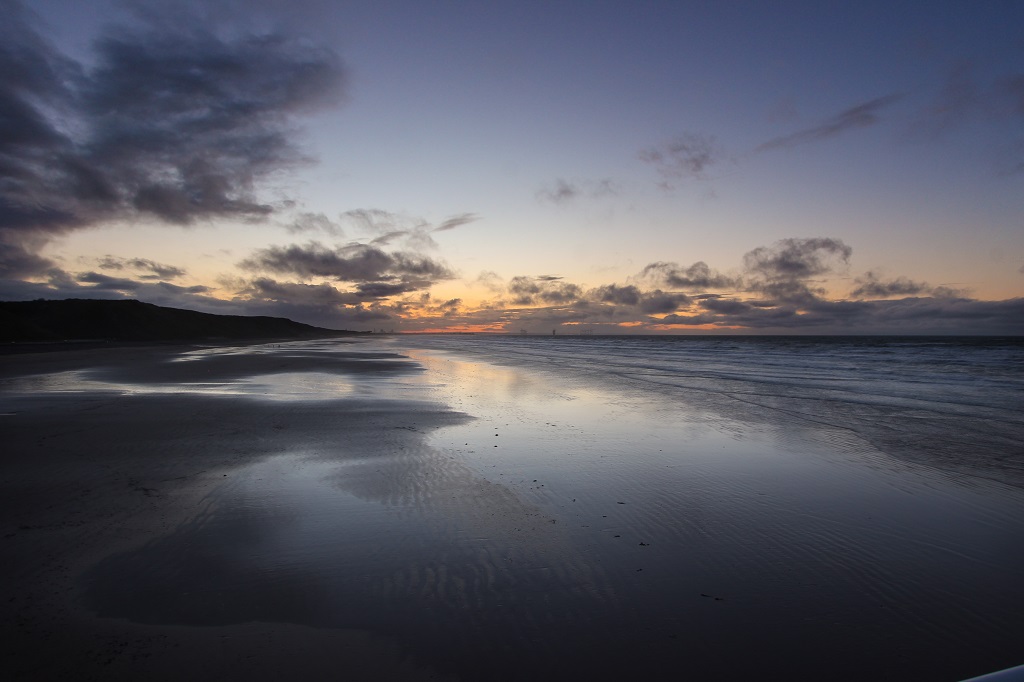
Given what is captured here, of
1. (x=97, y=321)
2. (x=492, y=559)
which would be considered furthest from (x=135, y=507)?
(x=97, y=321)

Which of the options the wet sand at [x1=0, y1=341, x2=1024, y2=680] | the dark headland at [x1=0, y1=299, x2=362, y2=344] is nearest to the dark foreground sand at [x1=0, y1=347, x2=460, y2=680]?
the wet sand at [x1=0, y1=341, x2=1024, y2=680]

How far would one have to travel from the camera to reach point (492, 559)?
17.0 ft

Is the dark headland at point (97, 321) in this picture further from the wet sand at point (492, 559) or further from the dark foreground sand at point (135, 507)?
the wet sand at point (492, 559)

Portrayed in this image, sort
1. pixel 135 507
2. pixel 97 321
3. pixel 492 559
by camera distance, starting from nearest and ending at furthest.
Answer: pixel 492 559
pixel 135 507
pixel 97 321

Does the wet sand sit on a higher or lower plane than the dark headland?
lower

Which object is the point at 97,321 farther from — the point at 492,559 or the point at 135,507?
the point at 492,559

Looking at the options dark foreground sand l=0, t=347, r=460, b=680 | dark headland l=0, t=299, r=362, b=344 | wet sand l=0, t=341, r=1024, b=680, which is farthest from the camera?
dark headland l=0, t=299, r=362, b=344

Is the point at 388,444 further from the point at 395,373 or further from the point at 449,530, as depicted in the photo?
the point at 395,373

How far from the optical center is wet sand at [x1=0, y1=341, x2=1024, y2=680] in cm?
364

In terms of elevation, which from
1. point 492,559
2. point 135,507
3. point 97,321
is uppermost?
point 97,321

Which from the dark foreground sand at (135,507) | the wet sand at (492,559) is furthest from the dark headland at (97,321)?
the wet sand at (492,559)

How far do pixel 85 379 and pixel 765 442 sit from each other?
26121mm

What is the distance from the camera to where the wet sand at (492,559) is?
3639mm

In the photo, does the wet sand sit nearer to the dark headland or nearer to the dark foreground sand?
the dark foreground sand
